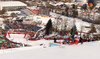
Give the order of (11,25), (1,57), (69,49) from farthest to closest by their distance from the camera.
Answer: (11,25) < (69,49) < (1,57)

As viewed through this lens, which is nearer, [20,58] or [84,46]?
[20,58]

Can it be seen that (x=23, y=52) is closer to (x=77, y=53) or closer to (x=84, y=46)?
(x=77, y=53)

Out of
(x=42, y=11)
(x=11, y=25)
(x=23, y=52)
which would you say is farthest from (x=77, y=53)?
(x=42, y=11)

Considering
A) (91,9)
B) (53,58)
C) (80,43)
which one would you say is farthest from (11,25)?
(91,9)

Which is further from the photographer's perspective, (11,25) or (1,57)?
(11,25)

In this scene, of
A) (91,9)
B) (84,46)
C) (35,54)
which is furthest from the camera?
(91,9)

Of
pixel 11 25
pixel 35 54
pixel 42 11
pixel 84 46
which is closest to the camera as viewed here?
pixel 35 54

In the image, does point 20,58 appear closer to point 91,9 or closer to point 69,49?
point 69,49

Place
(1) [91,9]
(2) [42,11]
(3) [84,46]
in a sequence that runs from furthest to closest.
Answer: (1) [91,9]
(2) [42,11]
(3) [84,46]

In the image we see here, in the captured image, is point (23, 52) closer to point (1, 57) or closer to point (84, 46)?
point (1, 57)
